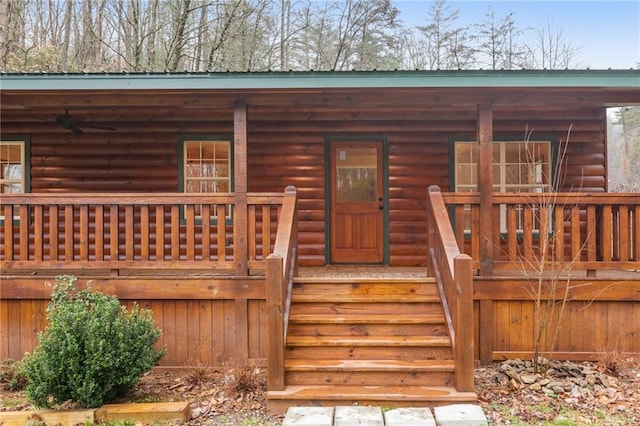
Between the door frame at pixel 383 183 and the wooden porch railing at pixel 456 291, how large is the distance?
82.3 inches

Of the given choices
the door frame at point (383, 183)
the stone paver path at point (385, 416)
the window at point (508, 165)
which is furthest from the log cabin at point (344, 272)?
the window at point (508, 165)

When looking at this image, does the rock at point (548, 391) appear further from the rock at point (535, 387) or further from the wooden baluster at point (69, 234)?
the wooden baluster at point (69, 234)

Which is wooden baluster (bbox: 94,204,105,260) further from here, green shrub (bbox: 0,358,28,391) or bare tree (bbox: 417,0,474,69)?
bare tree (bbox: 417,0,474,69)

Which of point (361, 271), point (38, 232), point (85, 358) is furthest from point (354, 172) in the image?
point (85, 358)

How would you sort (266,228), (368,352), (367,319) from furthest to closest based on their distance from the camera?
(266,228)
(367,319)
(368,352)

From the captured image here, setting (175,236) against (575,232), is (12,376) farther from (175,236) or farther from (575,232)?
(575,232)

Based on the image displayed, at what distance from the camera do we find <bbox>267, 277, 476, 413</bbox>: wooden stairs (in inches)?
142

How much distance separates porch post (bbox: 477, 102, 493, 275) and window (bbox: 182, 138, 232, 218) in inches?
148

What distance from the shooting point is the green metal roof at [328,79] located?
4.32 metres

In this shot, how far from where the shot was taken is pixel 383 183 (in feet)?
22.2

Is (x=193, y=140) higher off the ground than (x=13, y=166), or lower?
higher

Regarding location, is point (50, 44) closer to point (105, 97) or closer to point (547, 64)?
point (105, 97)

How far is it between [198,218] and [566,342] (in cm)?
506

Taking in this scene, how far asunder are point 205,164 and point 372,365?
4.29 m
